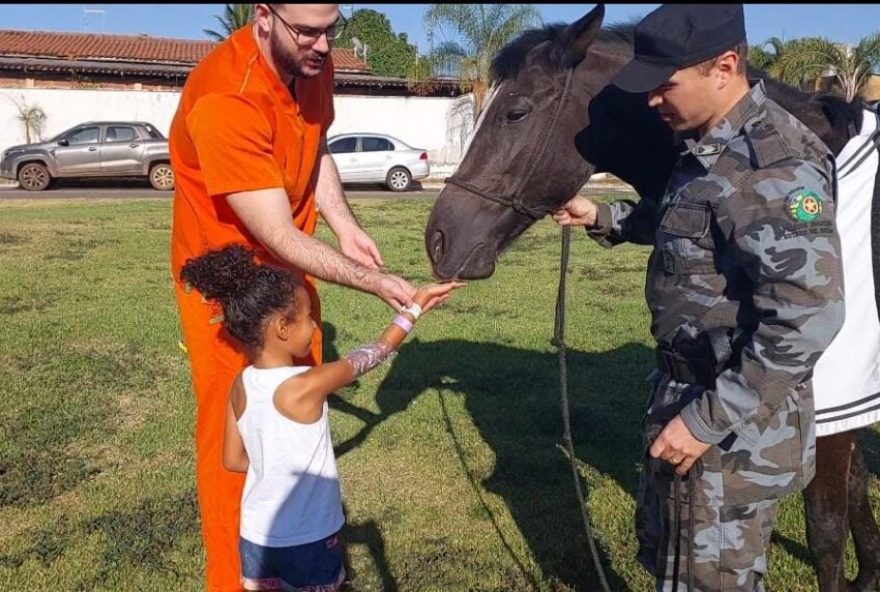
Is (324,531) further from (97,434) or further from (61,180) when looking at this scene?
(61,180)

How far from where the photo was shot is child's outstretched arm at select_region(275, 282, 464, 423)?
2.32 metres

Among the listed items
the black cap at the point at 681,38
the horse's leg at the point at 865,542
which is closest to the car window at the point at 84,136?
the horse's leg at the point at 865,542

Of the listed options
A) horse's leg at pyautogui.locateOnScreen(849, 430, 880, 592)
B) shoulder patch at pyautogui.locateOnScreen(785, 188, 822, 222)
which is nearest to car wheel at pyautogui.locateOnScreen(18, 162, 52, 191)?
horse's leg at pyautogui.locateOnScreen(849, 430, 880, 592)

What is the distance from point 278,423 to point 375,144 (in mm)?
19179

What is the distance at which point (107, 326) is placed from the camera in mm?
7055

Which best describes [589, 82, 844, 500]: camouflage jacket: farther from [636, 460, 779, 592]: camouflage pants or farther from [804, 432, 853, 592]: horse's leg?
[804, 432, 853, 592]: horse's leg

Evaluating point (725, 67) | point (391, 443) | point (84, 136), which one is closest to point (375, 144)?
point (84, 136)

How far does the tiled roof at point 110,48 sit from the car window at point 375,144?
10394 millimetres

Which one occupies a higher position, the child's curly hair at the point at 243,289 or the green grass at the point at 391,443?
the child's curly hair at the point at 243,289

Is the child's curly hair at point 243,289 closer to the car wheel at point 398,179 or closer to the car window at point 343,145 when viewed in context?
the car window at point 343,145

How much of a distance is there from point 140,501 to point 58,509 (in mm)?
370

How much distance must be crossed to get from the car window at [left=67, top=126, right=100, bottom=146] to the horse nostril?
19.2 meters

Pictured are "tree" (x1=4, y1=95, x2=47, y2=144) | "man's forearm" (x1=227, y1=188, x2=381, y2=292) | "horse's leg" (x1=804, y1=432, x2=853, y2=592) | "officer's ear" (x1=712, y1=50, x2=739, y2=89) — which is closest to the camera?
"officer's ear" (x1=712, y1=50, x2=739, y2=89)

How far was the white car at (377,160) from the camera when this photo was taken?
811 inches
